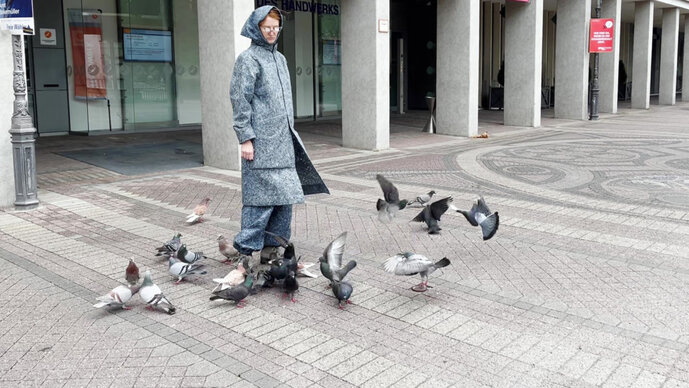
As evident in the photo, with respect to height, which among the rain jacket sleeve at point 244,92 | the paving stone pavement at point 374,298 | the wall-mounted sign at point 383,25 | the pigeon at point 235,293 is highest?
the wall-mounted sign at point 383,25

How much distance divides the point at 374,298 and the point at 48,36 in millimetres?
13413

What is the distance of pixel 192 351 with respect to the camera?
415 cm

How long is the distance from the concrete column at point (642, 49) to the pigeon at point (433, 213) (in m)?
24.3

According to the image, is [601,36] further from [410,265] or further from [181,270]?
[181,270]

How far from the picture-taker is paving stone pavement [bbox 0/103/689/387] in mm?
3906

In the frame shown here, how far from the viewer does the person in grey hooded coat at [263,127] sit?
5316 millimetres

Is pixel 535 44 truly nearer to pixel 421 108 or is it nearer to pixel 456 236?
pixel 421 108

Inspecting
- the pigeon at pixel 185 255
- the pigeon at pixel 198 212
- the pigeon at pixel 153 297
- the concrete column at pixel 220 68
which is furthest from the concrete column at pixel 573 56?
the pigeon at pixel 153 297

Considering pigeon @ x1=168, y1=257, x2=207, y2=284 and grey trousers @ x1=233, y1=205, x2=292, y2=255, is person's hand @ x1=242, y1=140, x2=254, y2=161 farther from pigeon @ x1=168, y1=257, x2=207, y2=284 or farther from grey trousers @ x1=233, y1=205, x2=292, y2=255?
pigeon @ x1=168, y1=257, x2=207, y2=284

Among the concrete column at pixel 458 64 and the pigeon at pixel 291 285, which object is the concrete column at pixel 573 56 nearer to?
the concrete column at pixel 458 64

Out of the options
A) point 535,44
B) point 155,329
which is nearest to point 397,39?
point 535,44

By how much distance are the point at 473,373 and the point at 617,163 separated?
9.55 meters

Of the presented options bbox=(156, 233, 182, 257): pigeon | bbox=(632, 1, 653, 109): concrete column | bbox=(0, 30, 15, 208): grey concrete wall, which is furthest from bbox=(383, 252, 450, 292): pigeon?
bbox=(632, 1, 653, 109): concrete column

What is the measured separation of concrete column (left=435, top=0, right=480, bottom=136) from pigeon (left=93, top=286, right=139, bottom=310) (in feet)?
43.4
